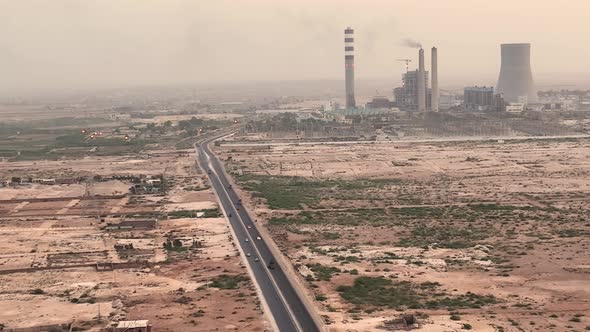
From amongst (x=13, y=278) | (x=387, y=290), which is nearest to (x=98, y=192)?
(x=13, y=278)

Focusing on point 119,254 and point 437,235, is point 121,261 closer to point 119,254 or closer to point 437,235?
point 119,254

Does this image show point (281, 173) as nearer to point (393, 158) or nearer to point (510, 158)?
point (393, 158)

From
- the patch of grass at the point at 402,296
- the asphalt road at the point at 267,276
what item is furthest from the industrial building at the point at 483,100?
the patch of grass at the point at 402,296

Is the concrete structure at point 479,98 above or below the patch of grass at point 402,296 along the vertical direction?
above

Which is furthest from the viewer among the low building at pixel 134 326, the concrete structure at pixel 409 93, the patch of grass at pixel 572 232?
the concrete structure at pixel 409 93

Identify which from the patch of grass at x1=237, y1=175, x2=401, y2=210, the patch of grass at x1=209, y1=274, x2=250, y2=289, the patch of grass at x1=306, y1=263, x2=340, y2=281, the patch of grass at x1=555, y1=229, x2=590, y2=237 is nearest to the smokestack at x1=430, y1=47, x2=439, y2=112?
the patch of grass at x1=237, y1=175, x2=401, y2=210

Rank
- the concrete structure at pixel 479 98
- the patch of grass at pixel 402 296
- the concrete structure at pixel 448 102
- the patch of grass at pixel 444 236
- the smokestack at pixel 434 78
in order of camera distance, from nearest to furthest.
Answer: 1. the patch of grass at pixel 402 296
2. the patch of grass at pixel 444 236
3. the smokestack at pixel 434 78
4. the concrete structure at pixel 479 98
5. the concrete structure at pixel 448 102

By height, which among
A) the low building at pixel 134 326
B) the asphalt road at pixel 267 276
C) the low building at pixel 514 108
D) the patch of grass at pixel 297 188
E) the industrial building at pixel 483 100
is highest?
the industrial building at pixel 483 100

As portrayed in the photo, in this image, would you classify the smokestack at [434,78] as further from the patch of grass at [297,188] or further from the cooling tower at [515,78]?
the patch of grass at [297,188]
